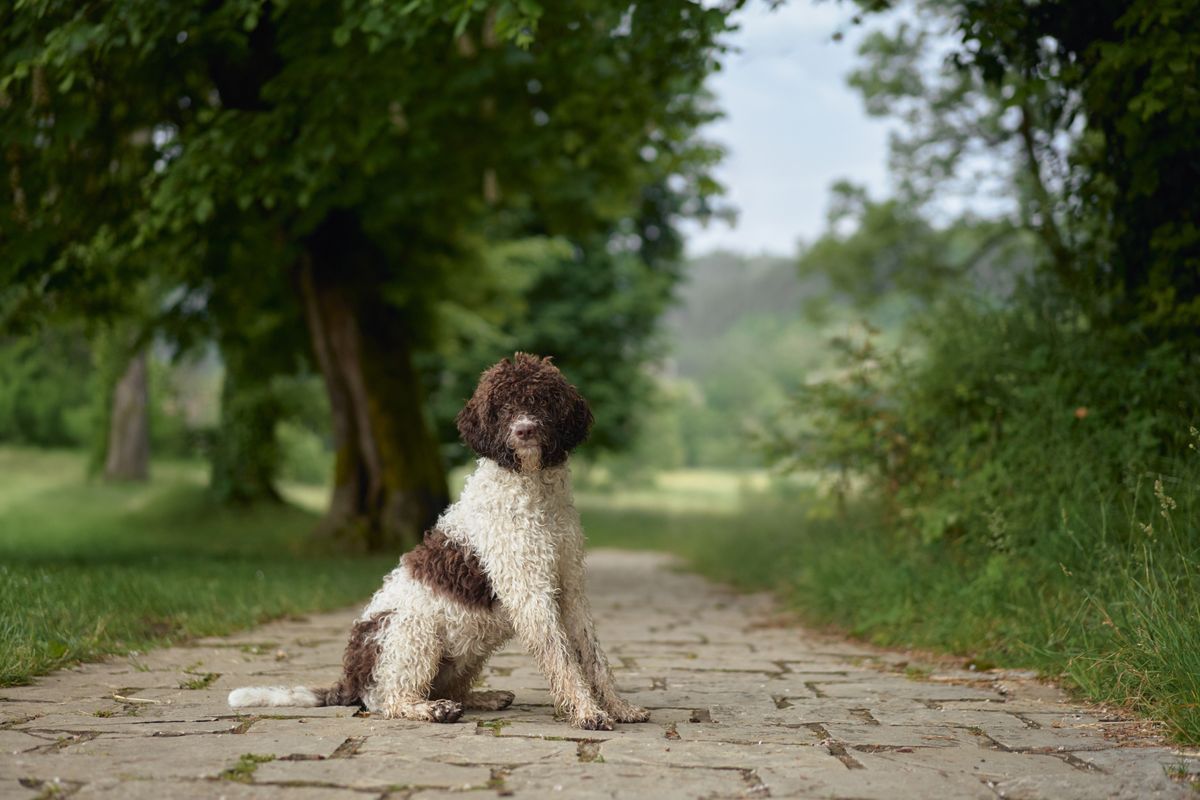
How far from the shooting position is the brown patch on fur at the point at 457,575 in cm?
452

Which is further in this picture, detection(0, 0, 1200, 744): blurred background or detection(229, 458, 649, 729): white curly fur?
detection(0, 0, 1200, 744): blurred background

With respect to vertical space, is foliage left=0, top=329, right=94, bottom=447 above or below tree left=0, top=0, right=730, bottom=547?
below

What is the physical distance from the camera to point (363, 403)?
13.4 meters

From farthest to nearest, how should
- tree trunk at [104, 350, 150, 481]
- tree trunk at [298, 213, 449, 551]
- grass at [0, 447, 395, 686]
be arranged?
tree trunk at [104, 350, 150, 481] < tree trunk at [298, 213, 449, 551] < grass at [0, 447, 395, 686]

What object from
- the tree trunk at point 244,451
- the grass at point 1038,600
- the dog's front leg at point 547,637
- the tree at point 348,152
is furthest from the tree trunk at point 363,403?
the dog's front leg at point 547,637

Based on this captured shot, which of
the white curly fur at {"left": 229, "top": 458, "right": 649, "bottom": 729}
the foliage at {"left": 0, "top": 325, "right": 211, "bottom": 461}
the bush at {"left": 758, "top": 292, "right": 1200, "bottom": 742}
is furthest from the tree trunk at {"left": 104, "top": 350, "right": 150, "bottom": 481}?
the white curly fur at {"left": 229, "top": 458, "right": 649, "bottom": 729}

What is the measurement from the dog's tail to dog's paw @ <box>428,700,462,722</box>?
23.2 inches

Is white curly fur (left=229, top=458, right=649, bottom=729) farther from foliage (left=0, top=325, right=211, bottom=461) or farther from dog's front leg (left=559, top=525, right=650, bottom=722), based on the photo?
foliage (left=0, top=325, right=211, bottom=461)

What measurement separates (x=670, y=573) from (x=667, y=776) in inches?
423

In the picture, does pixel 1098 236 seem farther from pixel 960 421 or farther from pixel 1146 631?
pixel 1146 631

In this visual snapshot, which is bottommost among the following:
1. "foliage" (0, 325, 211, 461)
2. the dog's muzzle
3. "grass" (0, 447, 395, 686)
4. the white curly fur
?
"grass" (0, 447, 395, 686)

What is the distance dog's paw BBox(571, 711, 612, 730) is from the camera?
4.37m

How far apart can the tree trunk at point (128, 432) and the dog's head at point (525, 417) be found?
76.4ft

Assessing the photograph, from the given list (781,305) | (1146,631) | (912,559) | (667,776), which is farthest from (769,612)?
(781,305)
